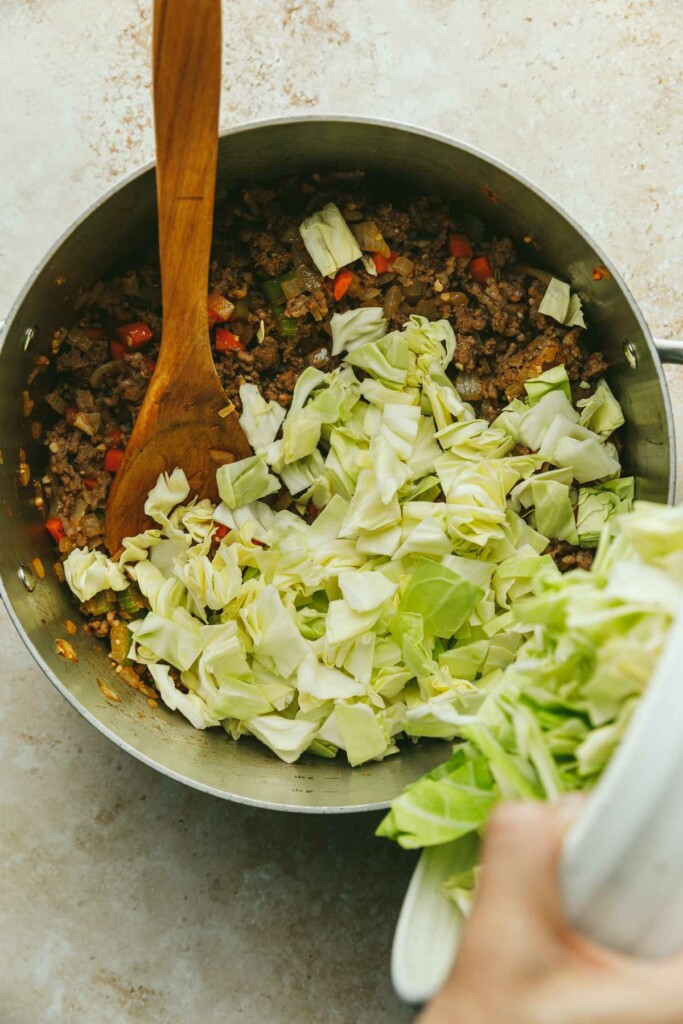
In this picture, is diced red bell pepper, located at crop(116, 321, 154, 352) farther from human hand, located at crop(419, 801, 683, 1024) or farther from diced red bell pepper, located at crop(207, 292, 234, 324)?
human hand, located at crop(419, 801, 683, 1024)

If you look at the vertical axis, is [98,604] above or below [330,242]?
below

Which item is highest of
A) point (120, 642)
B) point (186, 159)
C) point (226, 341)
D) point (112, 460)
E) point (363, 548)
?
point (186, 159)

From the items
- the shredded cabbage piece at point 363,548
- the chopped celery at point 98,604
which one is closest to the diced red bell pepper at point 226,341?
the shredded cabbage piece at point 363,548

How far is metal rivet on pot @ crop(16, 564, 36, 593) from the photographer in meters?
1.72

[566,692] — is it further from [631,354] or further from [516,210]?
[516,210]

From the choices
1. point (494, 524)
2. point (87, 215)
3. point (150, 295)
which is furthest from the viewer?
point (150, 295)

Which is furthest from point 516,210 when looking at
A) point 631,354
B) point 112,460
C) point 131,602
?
point 131,602

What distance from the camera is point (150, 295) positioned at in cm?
190

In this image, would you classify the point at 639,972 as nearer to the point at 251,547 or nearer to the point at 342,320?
the point at 251,547

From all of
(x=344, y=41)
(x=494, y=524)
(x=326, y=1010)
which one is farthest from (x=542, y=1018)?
(x=344, y=41)

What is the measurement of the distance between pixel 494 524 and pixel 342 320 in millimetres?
546

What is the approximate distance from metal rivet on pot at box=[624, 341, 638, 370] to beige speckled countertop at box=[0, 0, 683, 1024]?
0.29 m

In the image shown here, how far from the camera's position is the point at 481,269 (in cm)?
188

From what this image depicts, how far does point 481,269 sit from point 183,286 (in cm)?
65
